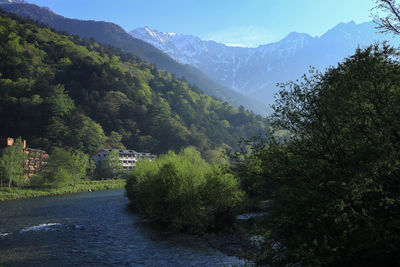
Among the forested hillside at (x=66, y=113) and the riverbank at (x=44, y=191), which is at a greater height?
the forested hillside at (x=66, y=113)

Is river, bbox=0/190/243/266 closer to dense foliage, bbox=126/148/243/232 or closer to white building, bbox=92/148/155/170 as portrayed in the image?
dense foliage, bbox=126/148/243/232

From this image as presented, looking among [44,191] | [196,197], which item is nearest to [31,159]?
[44,191]

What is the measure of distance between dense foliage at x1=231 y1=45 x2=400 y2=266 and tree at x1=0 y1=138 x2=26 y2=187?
79.1 meters

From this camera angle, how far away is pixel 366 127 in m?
11.0

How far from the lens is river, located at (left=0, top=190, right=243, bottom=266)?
24.1m

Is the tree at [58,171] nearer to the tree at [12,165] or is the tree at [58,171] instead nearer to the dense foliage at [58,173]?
the dense foliage at [58,173]

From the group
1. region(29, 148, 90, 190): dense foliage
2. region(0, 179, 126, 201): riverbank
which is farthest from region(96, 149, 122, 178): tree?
region(29, 148, 90, 190): dense foliage

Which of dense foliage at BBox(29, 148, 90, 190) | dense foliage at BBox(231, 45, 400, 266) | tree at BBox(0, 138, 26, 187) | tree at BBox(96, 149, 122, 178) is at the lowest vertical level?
tree at BBox(96, 149, 122, 178)

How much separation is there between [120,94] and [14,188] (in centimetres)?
13158

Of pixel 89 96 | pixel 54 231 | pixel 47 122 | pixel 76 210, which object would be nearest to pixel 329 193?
pixel 54 231

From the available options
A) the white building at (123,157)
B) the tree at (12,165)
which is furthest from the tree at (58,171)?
the white building at (123,157)

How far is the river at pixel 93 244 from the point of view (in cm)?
2414

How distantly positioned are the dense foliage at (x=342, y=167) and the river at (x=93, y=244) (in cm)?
1038

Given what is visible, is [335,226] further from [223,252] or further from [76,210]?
[76,210]
